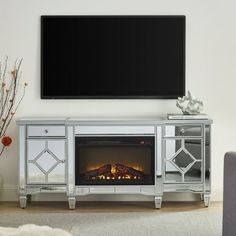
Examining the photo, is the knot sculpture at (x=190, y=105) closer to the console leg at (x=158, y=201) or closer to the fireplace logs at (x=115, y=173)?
the fireplace logs at (x=115, y=173)

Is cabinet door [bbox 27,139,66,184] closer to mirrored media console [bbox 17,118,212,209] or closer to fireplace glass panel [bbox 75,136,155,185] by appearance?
mirrored media console [bbox 17,118,212,209]

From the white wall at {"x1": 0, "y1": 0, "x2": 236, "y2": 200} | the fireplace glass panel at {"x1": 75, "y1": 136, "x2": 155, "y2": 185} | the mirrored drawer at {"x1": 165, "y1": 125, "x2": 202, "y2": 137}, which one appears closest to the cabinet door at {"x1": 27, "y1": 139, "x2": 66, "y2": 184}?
the fireplace glass panel at {"x1": 75, "y1": 136, "x2": 155, "y2": 185}

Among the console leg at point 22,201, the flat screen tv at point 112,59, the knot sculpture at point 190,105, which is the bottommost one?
the console leg at point 22,201

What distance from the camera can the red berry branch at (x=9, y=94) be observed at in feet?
19.6

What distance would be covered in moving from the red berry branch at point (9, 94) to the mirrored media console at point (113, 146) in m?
0.38

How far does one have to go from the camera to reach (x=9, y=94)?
6.00m

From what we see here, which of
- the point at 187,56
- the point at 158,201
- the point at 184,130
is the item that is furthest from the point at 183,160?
the point at 187,56

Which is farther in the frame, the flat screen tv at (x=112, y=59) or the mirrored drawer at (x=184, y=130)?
the flat screen tv at (x=112, y=59)

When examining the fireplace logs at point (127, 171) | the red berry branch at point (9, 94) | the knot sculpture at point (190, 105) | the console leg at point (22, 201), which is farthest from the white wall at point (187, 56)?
the fireplace logs at point (127, 171)

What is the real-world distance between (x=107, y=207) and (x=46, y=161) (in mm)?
732

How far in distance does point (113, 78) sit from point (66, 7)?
843 mm

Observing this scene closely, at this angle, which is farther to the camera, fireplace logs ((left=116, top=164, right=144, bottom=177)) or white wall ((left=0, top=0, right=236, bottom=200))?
white wall ((left=0, top=0, right=236, bottom=200))

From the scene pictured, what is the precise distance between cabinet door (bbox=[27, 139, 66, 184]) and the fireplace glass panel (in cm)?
14

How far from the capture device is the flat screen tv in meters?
5.96
